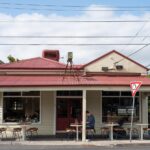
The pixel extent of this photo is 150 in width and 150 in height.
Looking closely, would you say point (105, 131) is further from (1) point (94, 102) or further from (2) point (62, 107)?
(2) point (62, 107)

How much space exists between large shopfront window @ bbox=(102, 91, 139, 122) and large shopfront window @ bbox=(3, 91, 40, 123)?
4.16 m

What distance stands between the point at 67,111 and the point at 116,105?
3088 mm

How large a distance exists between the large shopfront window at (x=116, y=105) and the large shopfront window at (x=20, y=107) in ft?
13.7

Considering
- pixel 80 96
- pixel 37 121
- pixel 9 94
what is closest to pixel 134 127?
pixel 80 96

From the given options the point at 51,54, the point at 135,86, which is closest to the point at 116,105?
the point at 135,86

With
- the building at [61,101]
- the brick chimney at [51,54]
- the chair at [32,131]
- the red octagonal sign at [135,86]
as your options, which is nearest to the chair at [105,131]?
the building at [61,101]

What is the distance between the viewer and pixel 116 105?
3047 cm

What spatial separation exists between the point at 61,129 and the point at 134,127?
14.8ft

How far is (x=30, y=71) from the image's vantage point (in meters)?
31.5

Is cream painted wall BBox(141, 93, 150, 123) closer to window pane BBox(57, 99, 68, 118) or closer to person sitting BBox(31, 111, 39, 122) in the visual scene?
window pane BBox(57, 99, 68, 118)

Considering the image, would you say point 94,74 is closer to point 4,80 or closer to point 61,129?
point 61,129

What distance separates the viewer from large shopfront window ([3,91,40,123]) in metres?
29.9

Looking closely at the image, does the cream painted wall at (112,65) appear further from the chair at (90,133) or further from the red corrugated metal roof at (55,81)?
the chair at (90,133)

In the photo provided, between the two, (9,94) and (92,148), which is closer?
(92,148)
